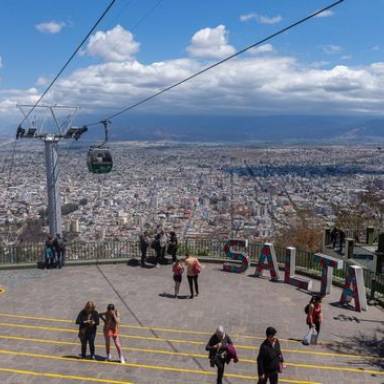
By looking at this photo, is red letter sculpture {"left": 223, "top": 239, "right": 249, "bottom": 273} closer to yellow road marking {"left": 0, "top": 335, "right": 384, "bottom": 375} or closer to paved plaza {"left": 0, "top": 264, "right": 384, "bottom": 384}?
paved plaza {"left": 0, "top": 264, "right": 384, "bottom": 384}

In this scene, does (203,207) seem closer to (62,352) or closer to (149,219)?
(149,219)

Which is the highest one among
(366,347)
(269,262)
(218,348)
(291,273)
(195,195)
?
(218,348)

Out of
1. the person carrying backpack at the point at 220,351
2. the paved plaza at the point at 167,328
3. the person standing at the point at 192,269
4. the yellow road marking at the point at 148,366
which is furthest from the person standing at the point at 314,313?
the person standing at the point at 192,269

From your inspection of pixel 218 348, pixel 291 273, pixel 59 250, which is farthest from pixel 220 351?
pixel 59 250

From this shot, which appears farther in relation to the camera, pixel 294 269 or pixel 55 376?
pixel 294 269

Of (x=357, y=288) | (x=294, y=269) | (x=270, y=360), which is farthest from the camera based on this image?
(x=294, y=269)

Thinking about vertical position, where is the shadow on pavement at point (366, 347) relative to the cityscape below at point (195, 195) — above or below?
above

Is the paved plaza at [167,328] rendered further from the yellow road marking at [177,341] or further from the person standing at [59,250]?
the person standing at [59,250]

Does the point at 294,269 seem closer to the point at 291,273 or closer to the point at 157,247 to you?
the point at 291,273
